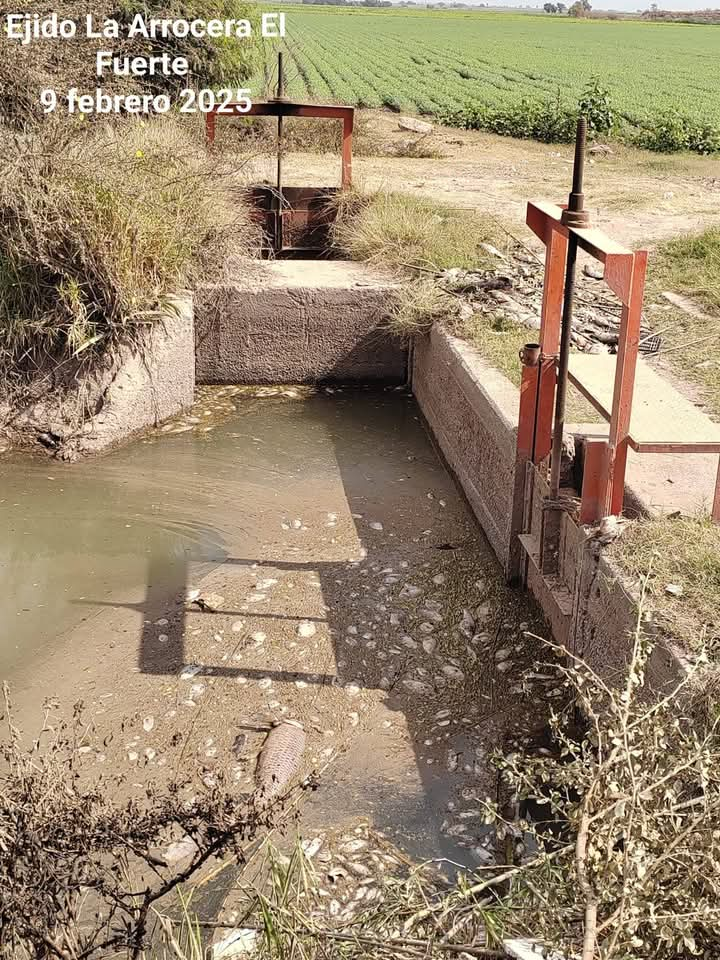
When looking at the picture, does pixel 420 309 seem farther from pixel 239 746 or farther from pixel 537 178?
pixel 537 178

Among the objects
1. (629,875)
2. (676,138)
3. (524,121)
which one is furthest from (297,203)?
(524,121)

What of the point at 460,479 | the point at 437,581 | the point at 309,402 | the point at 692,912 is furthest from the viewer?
the point at 309,402

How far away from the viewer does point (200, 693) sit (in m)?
4.91

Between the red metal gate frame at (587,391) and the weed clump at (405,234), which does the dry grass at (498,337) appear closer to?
the weed clump at (405,234)

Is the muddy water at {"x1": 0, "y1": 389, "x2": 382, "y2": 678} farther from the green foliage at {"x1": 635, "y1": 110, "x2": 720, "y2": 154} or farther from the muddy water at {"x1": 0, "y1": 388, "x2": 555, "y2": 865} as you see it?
the green foliage at {"x1": 635, "y1": 110, "x2": 720, "y2": 154}

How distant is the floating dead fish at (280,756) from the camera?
429 cm

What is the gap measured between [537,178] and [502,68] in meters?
27.1

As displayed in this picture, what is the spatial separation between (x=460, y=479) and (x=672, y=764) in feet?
13.9

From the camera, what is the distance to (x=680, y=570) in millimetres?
4207

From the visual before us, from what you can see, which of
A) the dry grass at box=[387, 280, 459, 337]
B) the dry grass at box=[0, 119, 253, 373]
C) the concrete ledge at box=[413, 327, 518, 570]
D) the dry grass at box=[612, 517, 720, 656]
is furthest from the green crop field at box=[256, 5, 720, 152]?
the dry grass at box=[612, 517, 720, 656]

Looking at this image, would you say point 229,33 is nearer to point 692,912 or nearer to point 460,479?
point 460,479

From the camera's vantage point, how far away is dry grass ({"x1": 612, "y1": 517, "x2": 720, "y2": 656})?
381 centimetres

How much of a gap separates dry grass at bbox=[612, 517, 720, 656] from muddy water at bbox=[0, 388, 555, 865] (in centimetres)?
93

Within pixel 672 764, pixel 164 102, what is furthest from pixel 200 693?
pixel 164 102
